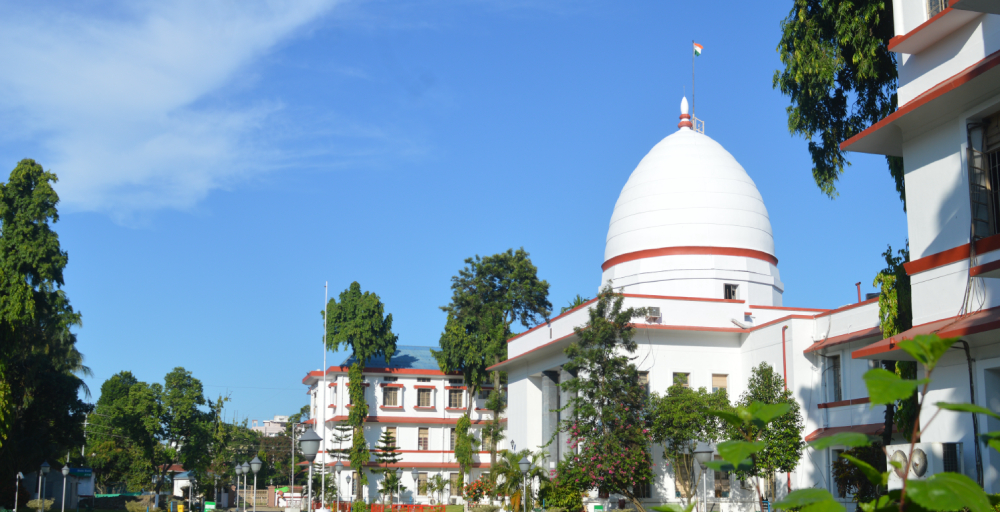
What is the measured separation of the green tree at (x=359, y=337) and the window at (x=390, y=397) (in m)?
1.21

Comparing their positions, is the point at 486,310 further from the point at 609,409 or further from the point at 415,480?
the point at 609,409

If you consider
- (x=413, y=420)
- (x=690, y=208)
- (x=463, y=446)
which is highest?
(x=690, y=208)

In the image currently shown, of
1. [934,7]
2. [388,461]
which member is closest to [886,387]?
[934,7]

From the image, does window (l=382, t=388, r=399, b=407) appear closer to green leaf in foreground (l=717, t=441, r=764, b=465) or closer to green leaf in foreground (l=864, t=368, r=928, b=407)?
green leaf in foreground (l=717, t=441, r=764, b=465)

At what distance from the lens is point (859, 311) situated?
77.0ft

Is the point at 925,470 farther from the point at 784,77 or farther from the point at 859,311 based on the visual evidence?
the point at 859,311

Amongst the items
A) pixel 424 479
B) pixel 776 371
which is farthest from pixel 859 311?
pixel 424 479

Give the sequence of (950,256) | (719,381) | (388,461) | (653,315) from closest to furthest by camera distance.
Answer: (950,256) → (653,315) → (719,381) → (388,461)

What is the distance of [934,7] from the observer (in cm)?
1137

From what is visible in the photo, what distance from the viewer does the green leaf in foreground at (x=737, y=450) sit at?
2.25 metres

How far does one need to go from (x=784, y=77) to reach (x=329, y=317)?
1315 inches

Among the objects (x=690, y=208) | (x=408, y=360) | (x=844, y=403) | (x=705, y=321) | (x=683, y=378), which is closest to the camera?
(x=844, y=403)

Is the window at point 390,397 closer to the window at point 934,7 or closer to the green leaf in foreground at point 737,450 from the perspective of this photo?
the window at point 934,7

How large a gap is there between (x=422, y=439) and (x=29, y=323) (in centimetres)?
2280
